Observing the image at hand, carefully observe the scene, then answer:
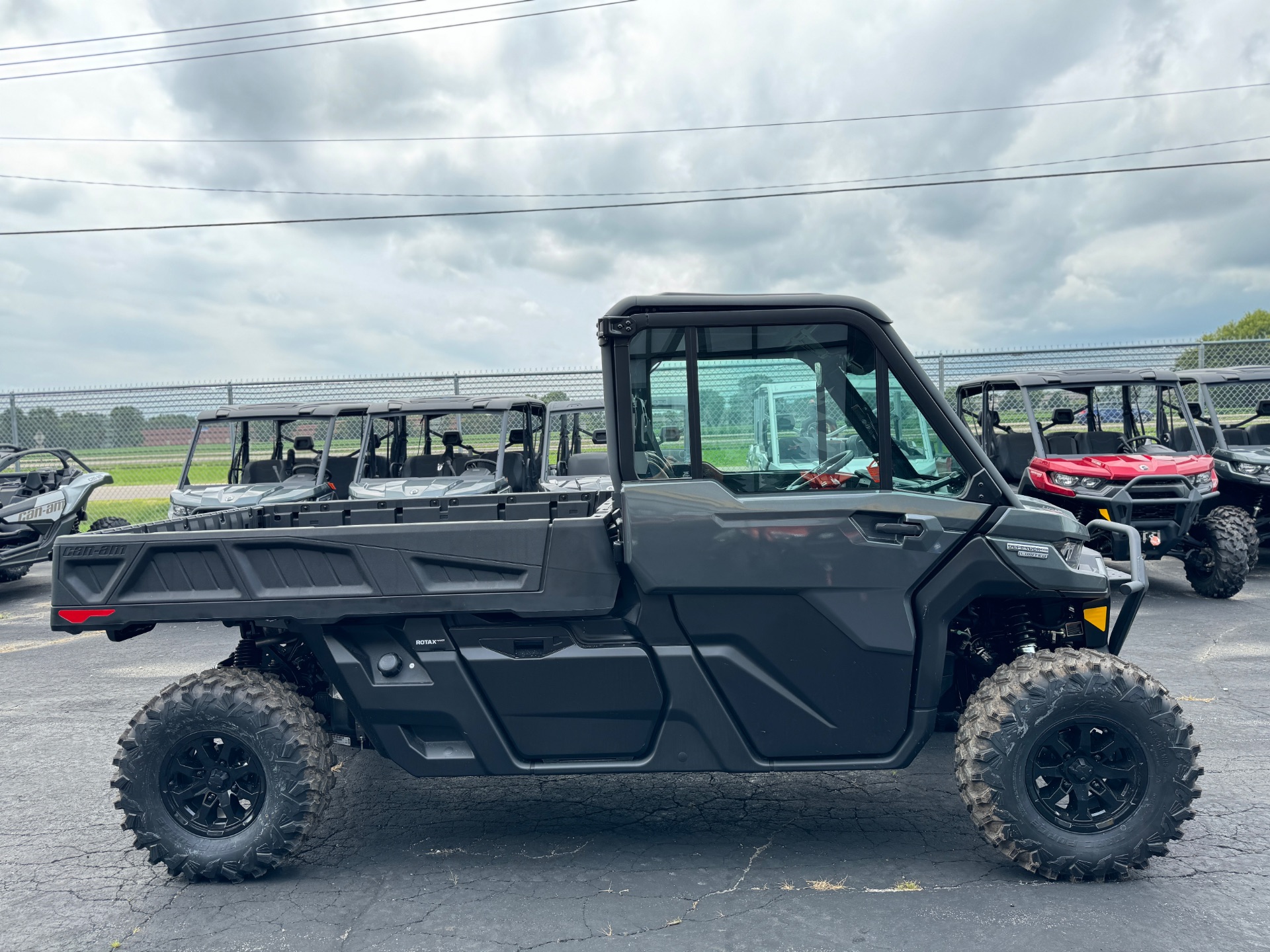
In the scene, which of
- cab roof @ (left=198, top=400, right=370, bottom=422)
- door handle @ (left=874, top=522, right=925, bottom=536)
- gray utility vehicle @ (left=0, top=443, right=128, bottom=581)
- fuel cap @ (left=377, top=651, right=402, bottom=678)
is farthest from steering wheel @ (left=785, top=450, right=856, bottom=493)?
gray utility vehicle @ (left=0, top=443, right=128, bottom=581)

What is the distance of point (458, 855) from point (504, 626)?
98 centimetres

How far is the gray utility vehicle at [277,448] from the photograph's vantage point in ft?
33.7

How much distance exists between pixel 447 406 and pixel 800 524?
25.0 feet

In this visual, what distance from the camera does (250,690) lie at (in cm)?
347

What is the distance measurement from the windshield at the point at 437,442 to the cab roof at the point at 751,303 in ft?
23.3

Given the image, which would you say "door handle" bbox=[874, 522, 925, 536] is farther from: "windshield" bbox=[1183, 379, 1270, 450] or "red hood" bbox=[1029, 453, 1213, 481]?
"windshield" bbox=[1183, 379, 1270, 450]

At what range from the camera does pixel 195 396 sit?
16.5m

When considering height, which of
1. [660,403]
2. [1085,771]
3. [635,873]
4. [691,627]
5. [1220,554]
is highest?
[660,403]

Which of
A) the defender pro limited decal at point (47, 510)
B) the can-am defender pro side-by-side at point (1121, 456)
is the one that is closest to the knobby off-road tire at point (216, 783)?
the can-am defender pro side-by-side at point (1121, 456)

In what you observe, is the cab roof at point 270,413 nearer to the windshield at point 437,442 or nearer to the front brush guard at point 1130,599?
the windshield at point 437,442

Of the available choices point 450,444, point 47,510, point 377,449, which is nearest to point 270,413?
point 377,449

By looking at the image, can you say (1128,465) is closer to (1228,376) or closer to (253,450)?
(1228,376)

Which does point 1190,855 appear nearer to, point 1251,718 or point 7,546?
point 1251,718

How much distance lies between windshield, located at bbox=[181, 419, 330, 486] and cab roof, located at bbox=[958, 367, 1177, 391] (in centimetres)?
766
